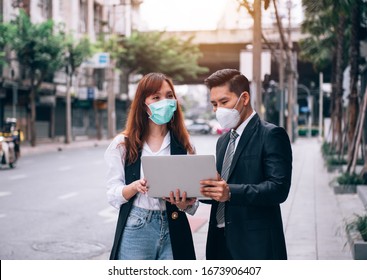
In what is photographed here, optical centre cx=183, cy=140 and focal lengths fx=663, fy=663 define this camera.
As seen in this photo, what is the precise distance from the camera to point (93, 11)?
40844mm

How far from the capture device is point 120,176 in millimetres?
3506

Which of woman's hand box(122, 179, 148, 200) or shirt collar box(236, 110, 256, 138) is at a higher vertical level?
shirt collar box(236, 110, 256, 138)

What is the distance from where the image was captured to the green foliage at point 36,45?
92.3 ft

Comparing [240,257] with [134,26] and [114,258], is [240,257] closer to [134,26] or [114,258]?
[114,258]

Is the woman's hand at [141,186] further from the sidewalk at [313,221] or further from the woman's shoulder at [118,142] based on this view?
the sidewalk at [313,221]

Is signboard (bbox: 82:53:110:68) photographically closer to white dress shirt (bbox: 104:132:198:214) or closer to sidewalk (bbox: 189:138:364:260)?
sidewalk (bbox: 189:138:364:260)

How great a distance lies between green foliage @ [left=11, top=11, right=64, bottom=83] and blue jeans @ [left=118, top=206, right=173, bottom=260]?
25.0m

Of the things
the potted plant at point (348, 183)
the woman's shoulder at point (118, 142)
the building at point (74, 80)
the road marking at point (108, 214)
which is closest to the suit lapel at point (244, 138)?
the woman's shoulder at point (118, 142)

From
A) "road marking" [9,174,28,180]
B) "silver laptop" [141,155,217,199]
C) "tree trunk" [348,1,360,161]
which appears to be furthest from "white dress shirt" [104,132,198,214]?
"road marking" [9,174,28,180]

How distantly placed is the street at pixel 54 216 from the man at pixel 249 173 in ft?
8.09

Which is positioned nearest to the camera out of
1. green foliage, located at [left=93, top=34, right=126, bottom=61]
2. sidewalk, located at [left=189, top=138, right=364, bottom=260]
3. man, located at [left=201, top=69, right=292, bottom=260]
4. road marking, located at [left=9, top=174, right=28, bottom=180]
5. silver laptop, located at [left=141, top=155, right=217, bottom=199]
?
silver laptop, located at [left=141, top=155, right=217, bottom=199]

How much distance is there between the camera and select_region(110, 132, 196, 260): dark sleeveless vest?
11.3 feet

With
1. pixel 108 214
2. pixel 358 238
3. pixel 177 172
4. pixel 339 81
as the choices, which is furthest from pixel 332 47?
pixel 177 172

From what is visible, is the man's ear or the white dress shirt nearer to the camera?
the man's ear
